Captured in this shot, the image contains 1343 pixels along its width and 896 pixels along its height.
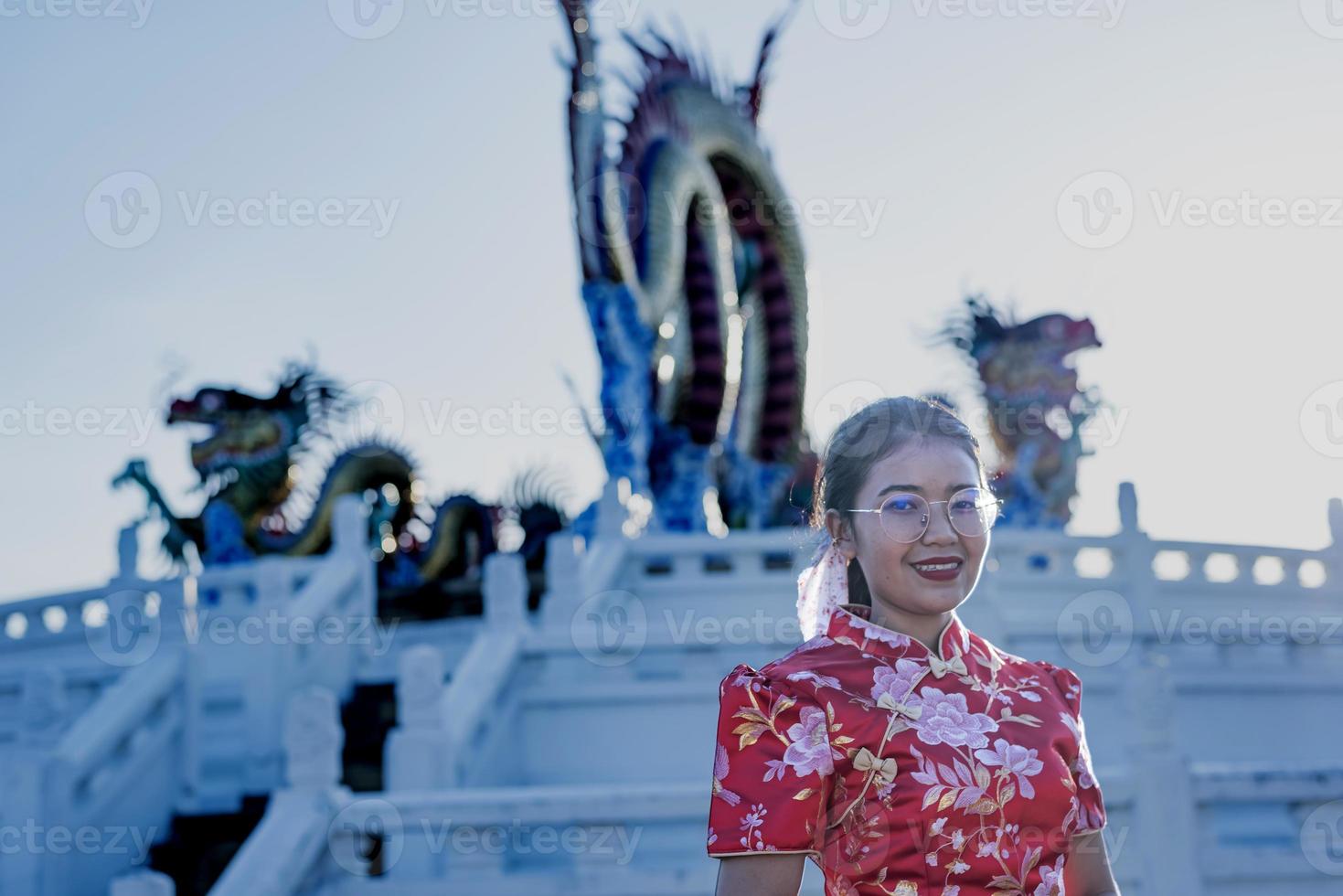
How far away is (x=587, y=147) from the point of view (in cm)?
1258

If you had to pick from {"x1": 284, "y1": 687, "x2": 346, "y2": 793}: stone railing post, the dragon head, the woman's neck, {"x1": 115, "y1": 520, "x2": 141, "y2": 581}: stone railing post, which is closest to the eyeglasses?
the woman's neck

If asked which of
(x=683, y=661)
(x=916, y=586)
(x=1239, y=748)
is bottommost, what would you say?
(x=1239, y=748)

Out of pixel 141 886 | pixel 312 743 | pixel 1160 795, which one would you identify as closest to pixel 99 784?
pixel 312 743

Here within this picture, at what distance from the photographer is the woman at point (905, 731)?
6.32ft

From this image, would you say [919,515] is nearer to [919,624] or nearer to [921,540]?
[921,540]

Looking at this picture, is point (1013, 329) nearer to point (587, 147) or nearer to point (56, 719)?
point (587, 147)

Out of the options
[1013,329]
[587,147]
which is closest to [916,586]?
[587,147]

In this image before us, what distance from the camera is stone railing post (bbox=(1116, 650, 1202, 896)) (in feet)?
17.9

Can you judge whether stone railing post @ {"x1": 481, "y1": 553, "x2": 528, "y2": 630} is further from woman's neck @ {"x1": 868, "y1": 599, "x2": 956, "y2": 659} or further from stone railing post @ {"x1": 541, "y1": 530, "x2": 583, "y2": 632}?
woman's neck @ {"x1": 868, "y1": 599, "x2": 956, "y2": 659}

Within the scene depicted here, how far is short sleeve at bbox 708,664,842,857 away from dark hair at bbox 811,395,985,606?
0.33 meters

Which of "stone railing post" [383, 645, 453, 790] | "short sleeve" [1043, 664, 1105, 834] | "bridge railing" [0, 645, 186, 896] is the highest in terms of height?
"short sleeve" [1043, 664, 1105, 834]

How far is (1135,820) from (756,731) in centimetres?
400

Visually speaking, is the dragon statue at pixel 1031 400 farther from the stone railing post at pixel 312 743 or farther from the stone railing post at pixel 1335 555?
the stone railing post at pixel 312 743

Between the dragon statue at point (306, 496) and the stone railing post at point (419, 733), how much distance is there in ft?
23.4
